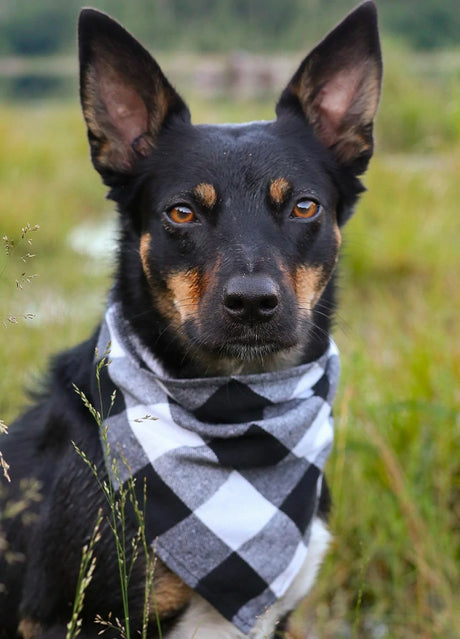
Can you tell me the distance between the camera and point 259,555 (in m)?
2.29

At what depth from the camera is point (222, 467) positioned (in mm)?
2309

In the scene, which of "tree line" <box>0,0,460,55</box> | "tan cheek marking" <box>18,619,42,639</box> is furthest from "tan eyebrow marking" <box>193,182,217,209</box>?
"tree line" <box>0,0,460,55</box>

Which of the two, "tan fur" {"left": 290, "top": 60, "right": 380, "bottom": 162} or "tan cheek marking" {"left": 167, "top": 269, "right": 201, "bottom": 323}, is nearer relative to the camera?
"tan cheek marking" {"left": 167, "top": 269, "right": 201, "bottom": 323}

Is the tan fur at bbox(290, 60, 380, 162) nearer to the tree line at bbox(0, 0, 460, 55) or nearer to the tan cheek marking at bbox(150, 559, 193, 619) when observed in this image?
the tan cheek marking at bbox(150, 559, 193, 619)

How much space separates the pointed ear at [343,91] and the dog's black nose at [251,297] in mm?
824

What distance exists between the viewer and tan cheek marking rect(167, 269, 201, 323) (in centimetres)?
226

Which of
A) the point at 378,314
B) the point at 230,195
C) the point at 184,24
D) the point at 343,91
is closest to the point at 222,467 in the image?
the point at 230,195

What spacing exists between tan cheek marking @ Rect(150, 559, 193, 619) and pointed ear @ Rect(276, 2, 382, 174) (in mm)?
1510

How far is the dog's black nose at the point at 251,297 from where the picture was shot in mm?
2041


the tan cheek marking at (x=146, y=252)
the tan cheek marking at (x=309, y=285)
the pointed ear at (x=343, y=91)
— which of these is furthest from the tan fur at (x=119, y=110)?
the tan cheek marking at (x=309, y=285)

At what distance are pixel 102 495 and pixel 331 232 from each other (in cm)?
112

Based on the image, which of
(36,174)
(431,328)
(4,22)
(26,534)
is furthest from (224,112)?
(4,22)

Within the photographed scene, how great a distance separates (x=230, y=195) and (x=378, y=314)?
2.76 m

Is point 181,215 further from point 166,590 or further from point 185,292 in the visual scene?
point 166,590
